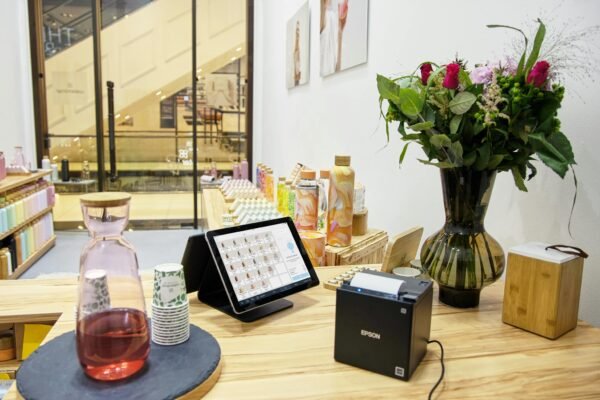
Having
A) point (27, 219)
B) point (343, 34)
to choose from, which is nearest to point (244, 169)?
point (27, 219)

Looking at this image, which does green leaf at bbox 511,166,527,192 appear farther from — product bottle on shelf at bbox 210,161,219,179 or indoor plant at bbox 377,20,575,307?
product bottle on shelf at bbox 210,161,219,179

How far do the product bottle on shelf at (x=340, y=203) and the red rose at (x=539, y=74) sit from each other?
78 centimetres

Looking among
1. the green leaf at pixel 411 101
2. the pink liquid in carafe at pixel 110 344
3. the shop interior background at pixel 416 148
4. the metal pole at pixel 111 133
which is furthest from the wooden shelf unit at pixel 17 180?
the green leaf at pixel 411 101

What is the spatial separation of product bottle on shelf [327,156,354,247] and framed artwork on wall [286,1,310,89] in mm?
2008

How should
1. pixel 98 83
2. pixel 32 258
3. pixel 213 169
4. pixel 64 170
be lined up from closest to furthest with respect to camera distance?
pixel 32 258, pixel 98 83, pixel 64 170, pixel 213 169

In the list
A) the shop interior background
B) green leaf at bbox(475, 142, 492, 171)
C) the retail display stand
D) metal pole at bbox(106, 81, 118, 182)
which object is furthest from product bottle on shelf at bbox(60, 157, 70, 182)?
green leaf at bbox(475, 142, 492, 171)

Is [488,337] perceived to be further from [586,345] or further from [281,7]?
[281,7]

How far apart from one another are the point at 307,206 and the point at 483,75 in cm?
99

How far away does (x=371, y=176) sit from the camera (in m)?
2.48

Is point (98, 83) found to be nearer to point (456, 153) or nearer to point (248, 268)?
point (248, 268)

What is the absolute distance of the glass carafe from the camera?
878 millimetres

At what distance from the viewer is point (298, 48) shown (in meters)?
3.89

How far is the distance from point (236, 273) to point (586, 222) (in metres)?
0.90

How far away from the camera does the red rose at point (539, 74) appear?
106 cm
